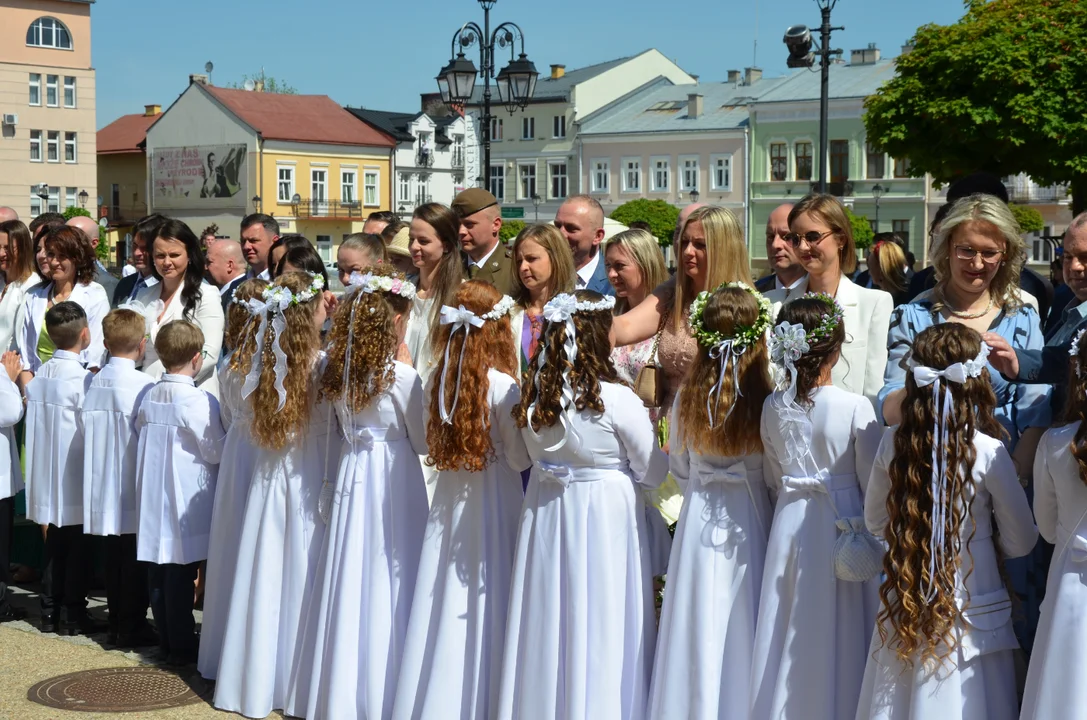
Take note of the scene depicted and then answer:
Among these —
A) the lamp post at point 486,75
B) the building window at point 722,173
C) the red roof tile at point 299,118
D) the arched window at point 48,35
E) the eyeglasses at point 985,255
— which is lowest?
the eyeglasses at point 985,255

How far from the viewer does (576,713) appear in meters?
5.00

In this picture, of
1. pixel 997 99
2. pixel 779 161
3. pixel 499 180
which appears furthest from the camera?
pixel 499 180

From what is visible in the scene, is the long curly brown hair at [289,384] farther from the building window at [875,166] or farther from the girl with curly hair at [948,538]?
the building window at [875,166]

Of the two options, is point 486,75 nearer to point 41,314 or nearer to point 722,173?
point 41,314

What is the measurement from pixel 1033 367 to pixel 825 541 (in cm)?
97

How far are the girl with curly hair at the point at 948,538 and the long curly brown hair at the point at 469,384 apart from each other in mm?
1679

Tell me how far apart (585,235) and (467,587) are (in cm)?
280

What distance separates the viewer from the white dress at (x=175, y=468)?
6613 millimetres

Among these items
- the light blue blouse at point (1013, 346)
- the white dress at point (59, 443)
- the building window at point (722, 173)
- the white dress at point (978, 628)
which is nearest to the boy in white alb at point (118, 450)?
the white dress at point (59, 443)

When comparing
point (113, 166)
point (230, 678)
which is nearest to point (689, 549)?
point (230, 678)

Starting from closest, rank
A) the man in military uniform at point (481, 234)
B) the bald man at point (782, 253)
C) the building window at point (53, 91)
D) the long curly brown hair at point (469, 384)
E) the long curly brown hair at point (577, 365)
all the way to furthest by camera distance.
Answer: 1. the long curly brown hair at point (577, 365)
2. the long curly brown hair at point (469, 384)
3. the bald man at point (782, 253)
4. the man in military uniform at point (481, 234)
5. the building window at point (53, 91)

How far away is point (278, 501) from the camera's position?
6121 millimetres

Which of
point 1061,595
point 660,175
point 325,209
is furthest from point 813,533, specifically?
point 325,209

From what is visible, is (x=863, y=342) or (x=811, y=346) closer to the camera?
(x=811, y=346)
